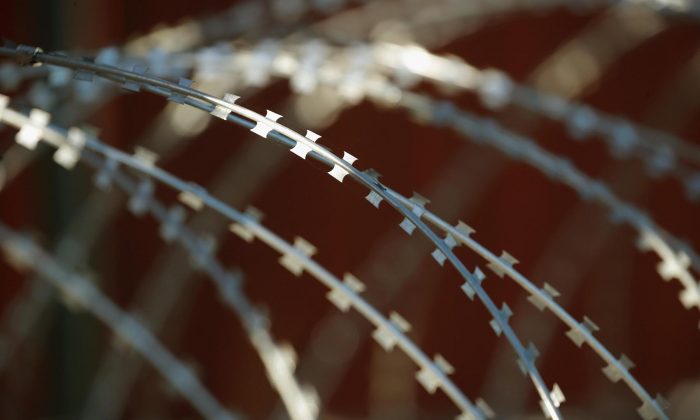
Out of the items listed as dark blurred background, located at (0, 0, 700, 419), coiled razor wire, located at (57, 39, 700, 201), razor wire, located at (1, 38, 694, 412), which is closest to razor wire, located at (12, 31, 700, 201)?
coiled razor wire, located at (57, 39, 700, 201)

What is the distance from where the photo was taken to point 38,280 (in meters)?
1.86

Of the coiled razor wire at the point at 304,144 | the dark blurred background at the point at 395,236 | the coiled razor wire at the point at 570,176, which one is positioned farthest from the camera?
the dark blurred background at the point at 395,236

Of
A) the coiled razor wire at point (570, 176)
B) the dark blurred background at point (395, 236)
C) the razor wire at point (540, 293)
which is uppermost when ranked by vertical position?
the dark blurred background at point (395, 236)

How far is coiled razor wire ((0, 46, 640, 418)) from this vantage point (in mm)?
534

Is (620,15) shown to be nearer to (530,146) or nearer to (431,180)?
(431,180)

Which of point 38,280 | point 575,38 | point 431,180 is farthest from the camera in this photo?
point 575,38

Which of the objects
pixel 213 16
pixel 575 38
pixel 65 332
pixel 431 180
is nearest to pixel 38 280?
pixel 65 332

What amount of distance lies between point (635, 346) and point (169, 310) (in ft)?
4.40

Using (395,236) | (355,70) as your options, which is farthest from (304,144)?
(395,236)

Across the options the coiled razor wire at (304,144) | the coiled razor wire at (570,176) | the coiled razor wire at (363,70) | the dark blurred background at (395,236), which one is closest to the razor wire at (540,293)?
the coiled razor wire at (304,144)

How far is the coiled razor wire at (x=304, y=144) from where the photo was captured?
0.53 meters

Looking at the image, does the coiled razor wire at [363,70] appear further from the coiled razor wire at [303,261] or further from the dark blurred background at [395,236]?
the dark blurred background at [395,236]

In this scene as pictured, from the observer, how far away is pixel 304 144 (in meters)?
0.53

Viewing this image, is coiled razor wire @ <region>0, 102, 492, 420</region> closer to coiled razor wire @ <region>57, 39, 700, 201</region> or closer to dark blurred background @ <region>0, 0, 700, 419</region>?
coiled razor wire @ <region>57, 39, 700, 201</region>
